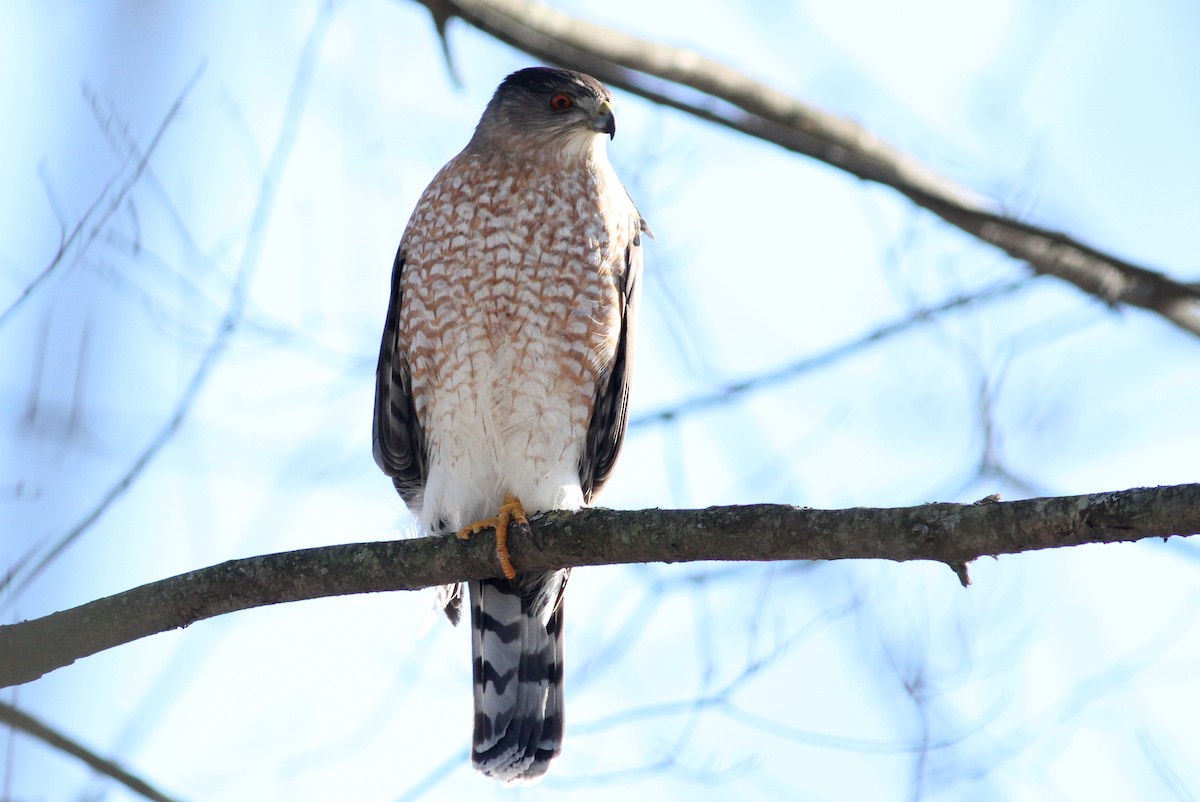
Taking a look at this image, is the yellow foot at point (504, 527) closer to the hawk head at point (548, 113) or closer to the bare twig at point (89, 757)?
the bare twig at point (89, 757)

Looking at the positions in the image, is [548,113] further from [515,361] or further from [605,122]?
[515,361]

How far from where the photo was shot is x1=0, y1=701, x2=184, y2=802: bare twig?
3.58 m

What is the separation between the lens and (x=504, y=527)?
4.61 metres

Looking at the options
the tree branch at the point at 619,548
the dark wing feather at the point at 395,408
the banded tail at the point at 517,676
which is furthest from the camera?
the dark wing feather at the point at 395,408

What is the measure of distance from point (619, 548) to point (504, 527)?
2.69 ft

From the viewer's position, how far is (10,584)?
2.78 m

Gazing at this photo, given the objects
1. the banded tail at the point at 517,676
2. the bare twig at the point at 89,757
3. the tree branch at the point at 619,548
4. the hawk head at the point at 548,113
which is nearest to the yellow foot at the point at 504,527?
the tree branch at the point at 619,548

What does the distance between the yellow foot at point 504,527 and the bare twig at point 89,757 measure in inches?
51.9

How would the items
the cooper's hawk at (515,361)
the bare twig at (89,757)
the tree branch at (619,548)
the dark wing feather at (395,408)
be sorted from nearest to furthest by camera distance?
→ 1. the tree branch at (619,548)
2. the bare twig at (89,757)
3. the cooper's hawk at (515,361)
4. the dark wing feather at (395,408)

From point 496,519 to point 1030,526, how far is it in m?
2.20

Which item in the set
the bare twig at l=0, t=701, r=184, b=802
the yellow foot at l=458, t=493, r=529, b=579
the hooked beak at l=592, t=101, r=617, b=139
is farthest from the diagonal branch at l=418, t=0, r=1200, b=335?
the bare twig at l=0, t=701, r=184, b=802

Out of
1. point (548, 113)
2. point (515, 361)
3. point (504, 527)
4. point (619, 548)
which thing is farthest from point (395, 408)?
point (619, 548)

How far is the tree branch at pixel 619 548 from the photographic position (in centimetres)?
299

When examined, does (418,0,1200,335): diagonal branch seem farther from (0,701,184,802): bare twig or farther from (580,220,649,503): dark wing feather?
(0,701,184,802): bare twig
